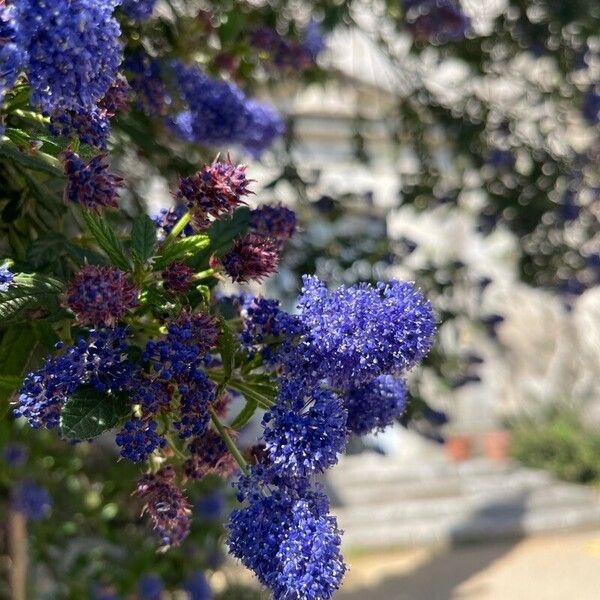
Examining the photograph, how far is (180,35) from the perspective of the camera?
2.35m

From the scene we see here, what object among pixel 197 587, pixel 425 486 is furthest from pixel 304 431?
pixel 425 486

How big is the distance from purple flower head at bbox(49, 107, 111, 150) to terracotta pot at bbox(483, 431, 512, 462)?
10.1 metres

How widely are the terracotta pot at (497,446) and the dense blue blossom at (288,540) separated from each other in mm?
10011

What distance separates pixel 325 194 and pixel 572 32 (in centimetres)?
136

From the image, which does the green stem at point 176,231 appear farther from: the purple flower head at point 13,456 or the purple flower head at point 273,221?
the purple flower head at point 13,456

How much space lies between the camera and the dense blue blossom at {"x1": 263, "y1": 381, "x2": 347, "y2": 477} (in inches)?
43.6

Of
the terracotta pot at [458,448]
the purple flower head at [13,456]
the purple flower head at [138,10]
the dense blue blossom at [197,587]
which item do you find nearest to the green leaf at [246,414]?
the purple flower head at [138,10]

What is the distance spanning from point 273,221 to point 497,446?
9.78 m

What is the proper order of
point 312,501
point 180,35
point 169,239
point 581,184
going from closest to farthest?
point 312,501, point 169,239, point 180,35, point 581,184

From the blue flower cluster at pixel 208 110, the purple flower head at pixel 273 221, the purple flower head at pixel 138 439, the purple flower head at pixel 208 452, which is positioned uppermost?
the blue flower cluster at pixel 208 110

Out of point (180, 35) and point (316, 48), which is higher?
point (316, 48)

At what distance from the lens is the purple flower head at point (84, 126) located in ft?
3.75

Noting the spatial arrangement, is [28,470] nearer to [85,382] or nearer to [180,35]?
[180,35]

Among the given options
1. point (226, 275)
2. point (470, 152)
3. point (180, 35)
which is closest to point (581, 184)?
point (470, 152)
